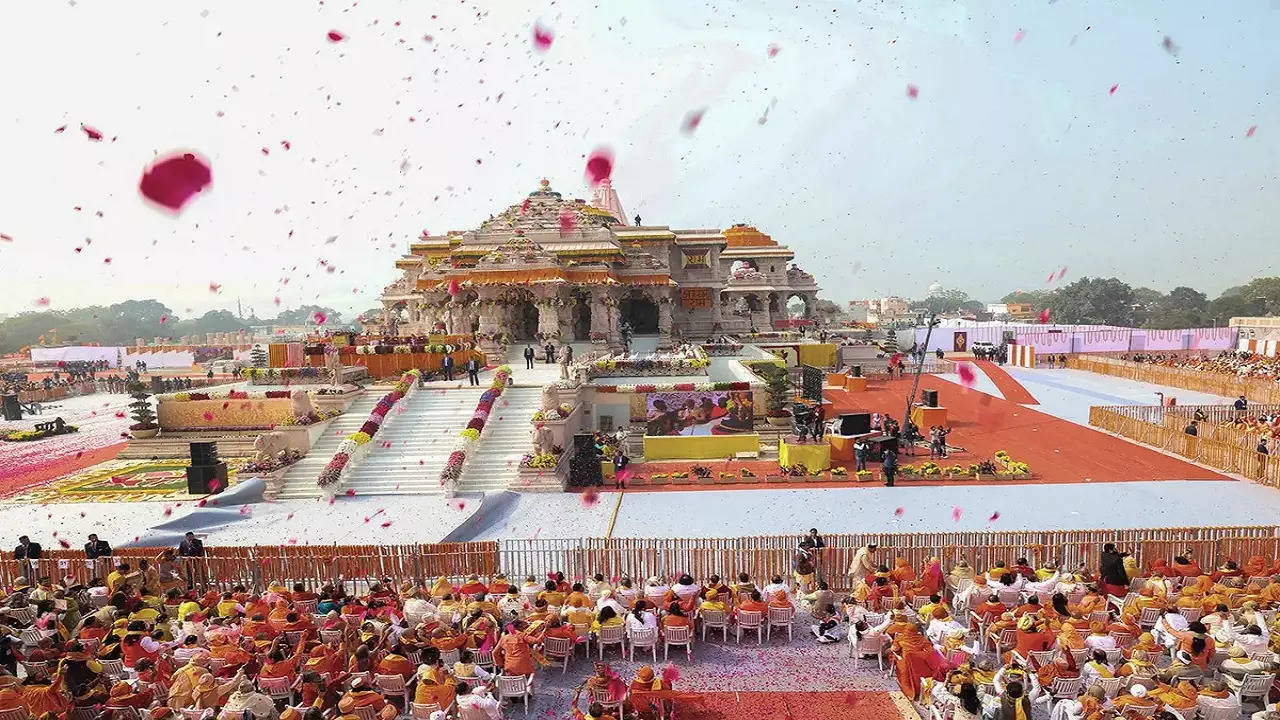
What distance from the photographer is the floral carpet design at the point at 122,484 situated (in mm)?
18109

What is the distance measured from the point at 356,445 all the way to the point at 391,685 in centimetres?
1162

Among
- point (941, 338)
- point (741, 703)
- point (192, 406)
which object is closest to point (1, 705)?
point (741, 703)

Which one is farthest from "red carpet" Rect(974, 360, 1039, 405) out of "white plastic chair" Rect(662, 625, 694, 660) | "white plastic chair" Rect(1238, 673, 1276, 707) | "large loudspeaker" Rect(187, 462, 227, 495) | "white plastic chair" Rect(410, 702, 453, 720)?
"large loudspeaker" Rect(187, 462, 227, 495)

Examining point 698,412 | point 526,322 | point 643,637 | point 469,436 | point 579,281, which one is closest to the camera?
point 643,637

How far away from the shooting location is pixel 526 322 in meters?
36.7

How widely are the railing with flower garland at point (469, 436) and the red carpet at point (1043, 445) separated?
487 inches

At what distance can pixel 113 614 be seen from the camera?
31.0 feet

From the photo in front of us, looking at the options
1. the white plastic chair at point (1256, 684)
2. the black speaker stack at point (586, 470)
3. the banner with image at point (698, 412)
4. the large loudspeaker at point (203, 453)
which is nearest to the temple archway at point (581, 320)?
the banner with image at point (698, 412)

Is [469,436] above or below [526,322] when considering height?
below

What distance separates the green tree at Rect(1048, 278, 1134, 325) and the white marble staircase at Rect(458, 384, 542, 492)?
96919 mm

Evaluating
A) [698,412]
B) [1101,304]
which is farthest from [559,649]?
[1101,304]

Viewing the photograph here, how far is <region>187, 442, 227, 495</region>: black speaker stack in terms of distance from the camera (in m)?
17.8

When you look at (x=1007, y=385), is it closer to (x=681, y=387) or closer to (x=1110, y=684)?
(x=681, y=387)

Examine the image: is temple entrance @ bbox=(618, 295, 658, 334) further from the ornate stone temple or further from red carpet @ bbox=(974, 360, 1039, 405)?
red carpet @ bbox=(974, 360, 1039, 405)
